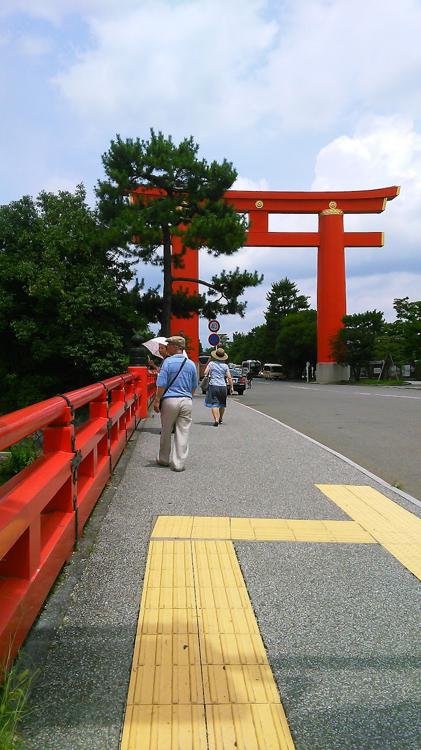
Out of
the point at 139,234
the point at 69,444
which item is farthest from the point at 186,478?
the point at 139,234

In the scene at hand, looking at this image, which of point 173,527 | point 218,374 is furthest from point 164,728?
point 218,374

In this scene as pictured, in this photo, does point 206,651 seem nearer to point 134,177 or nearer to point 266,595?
point 266,595

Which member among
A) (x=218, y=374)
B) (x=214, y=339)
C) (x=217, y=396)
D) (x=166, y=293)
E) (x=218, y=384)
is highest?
(x=166, y=293)

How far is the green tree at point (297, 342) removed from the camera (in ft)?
246

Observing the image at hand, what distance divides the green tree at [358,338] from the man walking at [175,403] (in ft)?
155

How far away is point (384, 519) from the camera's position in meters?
5.51

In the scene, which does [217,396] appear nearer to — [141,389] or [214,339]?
[141,389]

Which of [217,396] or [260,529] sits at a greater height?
[217,396]

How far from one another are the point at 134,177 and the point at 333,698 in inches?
1089

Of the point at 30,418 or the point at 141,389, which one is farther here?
the point at 141,389

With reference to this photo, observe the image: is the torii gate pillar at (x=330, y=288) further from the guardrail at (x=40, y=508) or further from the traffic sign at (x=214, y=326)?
the guardrail at (x=40, y=508)

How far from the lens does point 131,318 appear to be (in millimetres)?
27656

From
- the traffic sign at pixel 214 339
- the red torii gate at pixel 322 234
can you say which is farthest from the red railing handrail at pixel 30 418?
the red torii gate at pixel 322 234

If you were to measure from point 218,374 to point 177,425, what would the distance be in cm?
553
